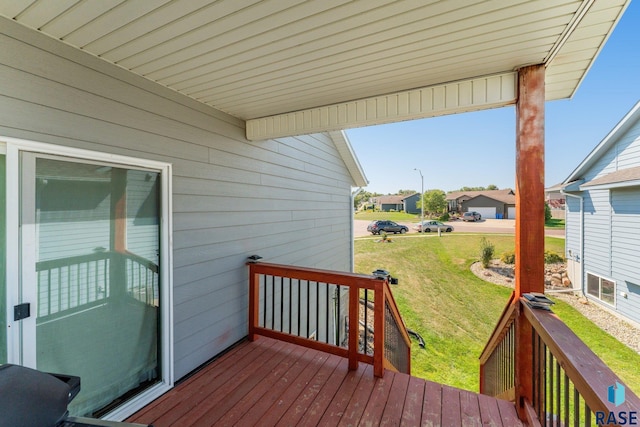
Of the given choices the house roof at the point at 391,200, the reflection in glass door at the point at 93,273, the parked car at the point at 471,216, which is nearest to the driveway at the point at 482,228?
the parked car at the point at 471,216

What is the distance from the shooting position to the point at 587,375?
1002 millimetres

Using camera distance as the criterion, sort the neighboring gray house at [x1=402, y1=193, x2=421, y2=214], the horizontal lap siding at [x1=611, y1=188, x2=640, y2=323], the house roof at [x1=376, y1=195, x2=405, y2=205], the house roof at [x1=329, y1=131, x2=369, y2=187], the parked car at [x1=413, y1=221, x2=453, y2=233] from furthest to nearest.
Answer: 1. the house roof at [x1=376, y1=195, x2=405, y2=205]
2. the neighboring gray house at [x1=402, y1=193, x2=421, y2=214]
3. the parked car at [x1=413, y1=221, x2=453, y2=233]
4. the horizontal lap siding at [x1=611, y1=188, x2=640, y2=323]
5. the house roof at [x1=329, y1=131, x2=369, y2=187]

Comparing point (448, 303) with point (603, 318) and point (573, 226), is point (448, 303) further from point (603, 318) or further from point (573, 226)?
point (573, 226)

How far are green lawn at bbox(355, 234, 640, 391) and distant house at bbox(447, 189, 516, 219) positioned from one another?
41.5 ft

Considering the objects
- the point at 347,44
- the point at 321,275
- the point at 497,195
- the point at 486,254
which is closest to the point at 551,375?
the point at 321,275

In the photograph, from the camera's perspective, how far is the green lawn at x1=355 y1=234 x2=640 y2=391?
19.2ft

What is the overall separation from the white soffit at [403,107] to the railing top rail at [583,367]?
5.36 feet

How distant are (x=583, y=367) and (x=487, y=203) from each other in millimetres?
33164

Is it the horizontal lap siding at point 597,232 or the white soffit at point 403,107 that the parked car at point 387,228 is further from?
the white soffit at point 403,107

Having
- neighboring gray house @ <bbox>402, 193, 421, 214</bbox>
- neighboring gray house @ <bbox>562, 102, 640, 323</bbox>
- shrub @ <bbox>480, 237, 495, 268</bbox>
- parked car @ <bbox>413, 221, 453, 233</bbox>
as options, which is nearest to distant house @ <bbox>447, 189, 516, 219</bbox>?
neighboring gray house @ <bbox>402, 193, 421, 214</bbox>

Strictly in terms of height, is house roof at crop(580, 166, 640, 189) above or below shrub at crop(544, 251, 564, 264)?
above

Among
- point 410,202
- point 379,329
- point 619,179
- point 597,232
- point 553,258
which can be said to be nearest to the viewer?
point 379,329

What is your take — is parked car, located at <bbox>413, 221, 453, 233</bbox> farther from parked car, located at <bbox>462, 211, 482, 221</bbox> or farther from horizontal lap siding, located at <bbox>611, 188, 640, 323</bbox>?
horizontal lap siding, located at <bbox>611, 188, 640, 323</bbox>

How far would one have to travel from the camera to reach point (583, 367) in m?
1.05
